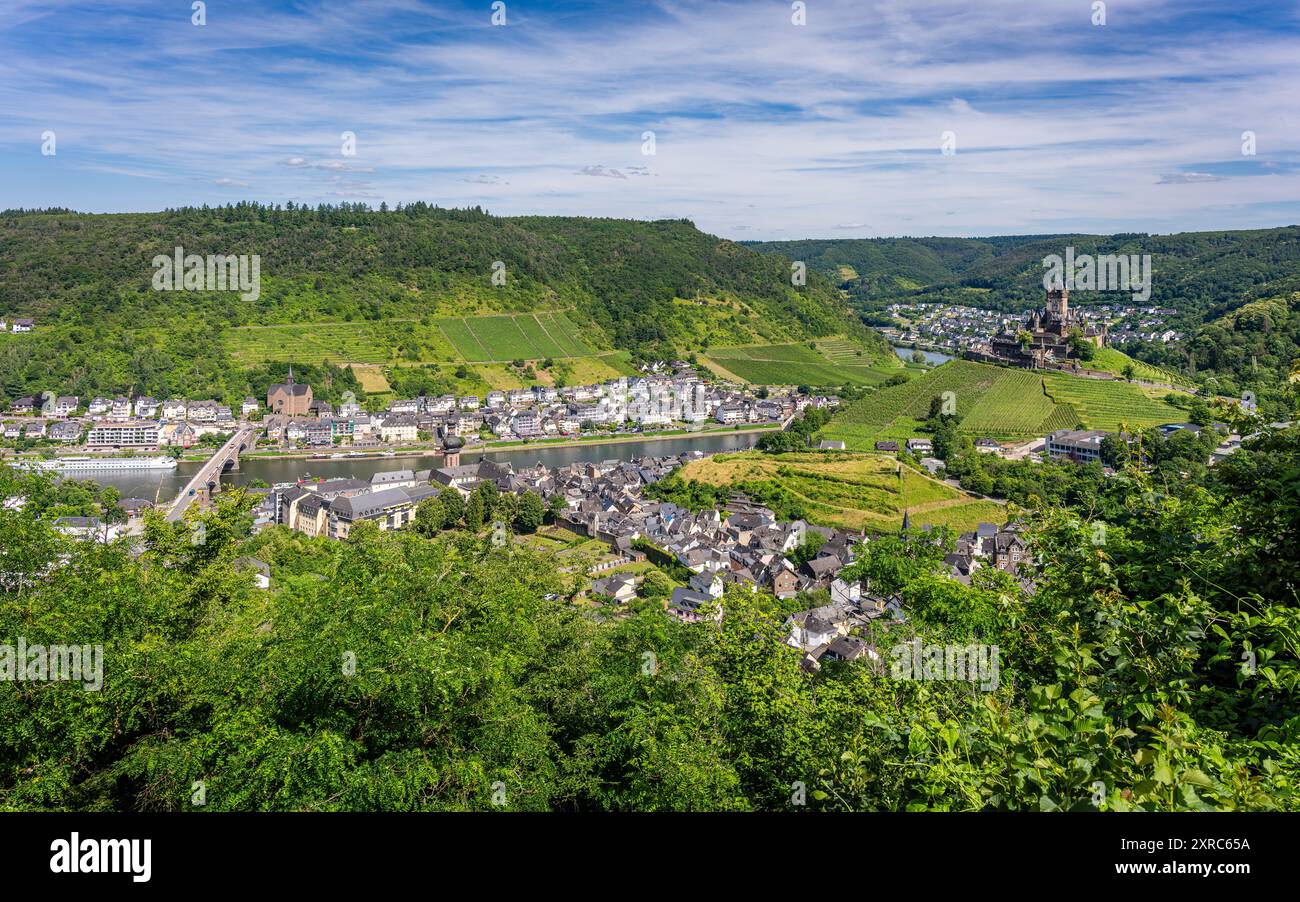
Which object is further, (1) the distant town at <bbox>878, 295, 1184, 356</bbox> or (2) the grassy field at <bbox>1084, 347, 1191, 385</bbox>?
(1) the distant town at <bbox>878, 295, 1184, 356</bbox>

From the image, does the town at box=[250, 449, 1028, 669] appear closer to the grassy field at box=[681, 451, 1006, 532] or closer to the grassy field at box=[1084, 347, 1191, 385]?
the grassy field at box=[681, 451, 1006, 532]

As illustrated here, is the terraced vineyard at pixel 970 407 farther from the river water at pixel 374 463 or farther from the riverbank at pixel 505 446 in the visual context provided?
the riverbank at pixel 505 446

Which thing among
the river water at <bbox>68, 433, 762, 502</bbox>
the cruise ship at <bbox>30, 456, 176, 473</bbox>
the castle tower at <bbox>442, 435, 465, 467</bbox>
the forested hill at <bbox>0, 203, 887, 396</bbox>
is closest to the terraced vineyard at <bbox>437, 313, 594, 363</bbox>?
the forested hill at <bbox>0, 203, 887, 396</bbox>

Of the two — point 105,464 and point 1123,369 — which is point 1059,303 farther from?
point 105,464

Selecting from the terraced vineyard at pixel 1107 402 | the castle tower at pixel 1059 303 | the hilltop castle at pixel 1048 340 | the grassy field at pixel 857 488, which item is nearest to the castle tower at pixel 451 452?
the grassy field at pixel 857 488

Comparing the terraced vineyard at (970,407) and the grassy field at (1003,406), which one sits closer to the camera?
the grassy field at (1003,406)
